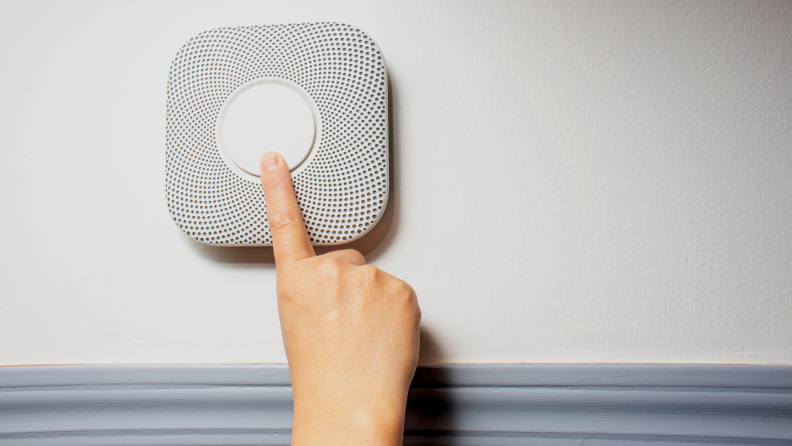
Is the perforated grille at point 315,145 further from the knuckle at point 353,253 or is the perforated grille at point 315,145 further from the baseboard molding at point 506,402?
the baseboard molding at point 506,402


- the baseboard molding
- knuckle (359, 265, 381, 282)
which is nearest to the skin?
knuckle (359, 265, 381, 282)

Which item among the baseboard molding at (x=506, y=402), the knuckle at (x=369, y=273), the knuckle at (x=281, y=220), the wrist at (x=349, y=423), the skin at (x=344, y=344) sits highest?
the knuckle at (x=281, y=220)

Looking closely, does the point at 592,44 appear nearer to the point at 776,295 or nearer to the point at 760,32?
the point at 760,32

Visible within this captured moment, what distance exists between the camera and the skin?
0.31 m

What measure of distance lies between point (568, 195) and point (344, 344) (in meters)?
0.30

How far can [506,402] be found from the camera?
16.8 inches

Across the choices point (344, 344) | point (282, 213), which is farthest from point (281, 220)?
point (344, 344)

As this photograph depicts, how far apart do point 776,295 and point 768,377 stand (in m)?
0.09

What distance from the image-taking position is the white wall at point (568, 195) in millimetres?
437

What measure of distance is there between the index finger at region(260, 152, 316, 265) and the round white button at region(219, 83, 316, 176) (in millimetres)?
15

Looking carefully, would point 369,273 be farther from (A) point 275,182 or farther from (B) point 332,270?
(A) point 275,182

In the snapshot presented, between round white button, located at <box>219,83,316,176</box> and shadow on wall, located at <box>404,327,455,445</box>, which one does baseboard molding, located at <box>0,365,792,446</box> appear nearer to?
shadow on wall, located at <box>404,327,455,445</box>

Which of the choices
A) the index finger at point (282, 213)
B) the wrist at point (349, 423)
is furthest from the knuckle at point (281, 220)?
the wrist at point (349, 423)

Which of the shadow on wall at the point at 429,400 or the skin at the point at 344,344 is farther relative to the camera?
the shadow on wall at the point at 429,400
